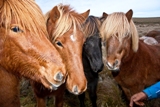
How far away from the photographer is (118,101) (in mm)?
5430

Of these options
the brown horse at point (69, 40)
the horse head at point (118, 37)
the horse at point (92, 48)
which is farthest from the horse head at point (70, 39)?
the horse head at point (118, 37)

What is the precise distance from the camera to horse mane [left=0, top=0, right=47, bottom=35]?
2.29 metres

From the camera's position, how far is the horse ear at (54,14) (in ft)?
11.0

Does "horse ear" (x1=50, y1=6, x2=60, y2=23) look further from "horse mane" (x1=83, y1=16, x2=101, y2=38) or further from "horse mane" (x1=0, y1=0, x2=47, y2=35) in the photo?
"horse mane" (x1=0, y1=0, x2=47, y2=35)

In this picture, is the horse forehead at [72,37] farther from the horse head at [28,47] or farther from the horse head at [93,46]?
the horse head at [93,46]

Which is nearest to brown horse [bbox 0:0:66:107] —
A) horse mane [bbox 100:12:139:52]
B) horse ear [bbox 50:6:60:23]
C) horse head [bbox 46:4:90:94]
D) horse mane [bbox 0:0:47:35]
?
horse mane [bbox 0:0:47:35]

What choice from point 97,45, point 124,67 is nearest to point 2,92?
point 97,45

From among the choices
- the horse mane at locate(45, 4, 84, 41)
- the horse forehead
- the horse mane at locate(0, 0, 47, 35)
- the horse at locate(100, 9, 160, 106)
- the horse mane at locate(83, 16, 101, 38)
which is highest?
the horse mane at locate(0, 0, 47, 35)

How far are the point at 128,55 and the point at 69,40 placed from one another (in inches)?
66.7

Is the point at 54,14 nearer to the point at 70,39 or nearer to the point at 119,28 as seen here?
the point at 70,39

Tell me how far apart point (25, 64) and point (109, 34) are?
7.24ft

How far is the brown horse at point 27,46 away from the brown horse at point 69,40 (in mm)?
654

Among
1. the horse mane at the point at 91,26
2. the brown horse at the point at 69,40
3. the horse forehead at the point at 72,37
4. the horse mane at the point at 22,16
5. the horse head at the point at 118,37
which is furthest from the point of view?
the horse mane at the point at 91,26

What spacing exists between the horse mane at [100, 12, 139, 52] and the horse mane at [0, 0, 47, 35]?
1970mm
